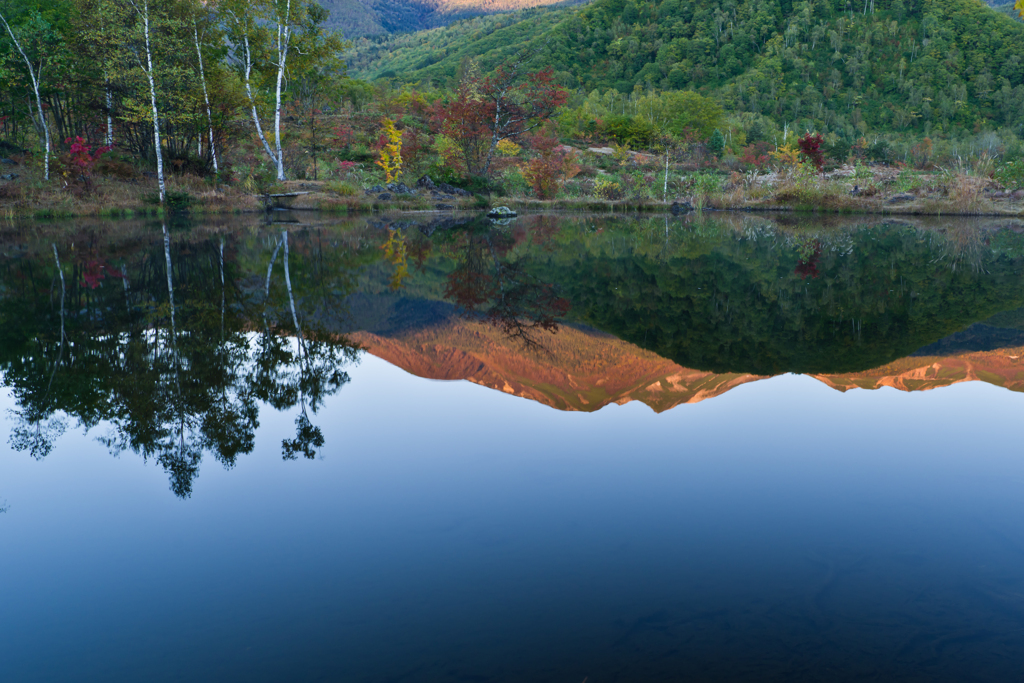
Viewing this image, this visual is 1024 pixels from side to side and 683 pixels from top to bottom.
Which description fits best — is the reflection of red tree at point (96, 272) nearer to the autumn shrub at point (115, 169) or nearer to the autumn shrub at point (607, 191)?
the autumn shrub at point (115, 169)

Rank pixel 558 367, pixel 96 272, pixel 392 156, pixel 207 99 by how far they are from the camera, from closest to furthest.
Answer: pixel 558 367, pixel 96 272, pixel 207 99, pixel 392 156

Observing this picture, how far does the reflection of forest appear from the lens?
12.6 ft

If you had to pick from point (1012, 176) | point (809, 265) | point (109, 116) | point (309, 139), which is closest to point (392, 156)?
point (309, 139)

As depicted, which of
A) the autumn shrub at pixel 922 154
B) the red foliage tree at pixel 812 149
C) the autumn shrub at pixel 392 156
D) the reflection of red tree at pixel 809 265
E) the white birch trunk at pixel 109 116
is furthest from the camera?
the autumn shrub at pixel 922 154

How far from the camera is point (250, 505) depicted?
261cm

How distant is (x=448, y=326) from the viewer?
5.99m

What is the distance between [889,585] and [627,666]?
98 cm

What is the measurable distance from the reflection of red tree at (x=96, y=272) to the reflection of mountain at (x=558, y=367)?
4172 mm

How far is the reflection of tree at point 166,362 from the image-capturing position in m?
3.29

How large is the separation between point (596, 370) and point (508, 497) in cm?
210

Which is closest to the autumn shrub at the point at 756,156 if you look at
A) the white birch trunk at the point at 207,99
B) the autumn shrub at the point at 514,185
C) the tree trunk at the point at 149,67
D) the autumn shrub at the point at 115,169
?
the autumn shrub at the point at 514,185

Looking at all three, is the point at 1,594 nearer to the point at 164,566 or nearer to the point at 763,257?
the point at 164,566

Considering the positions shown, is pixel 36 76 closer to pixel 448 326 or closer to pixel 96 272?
pixel 96 272

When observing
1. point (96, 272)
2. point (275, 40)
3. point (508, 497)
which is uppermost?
point (275, 40)
